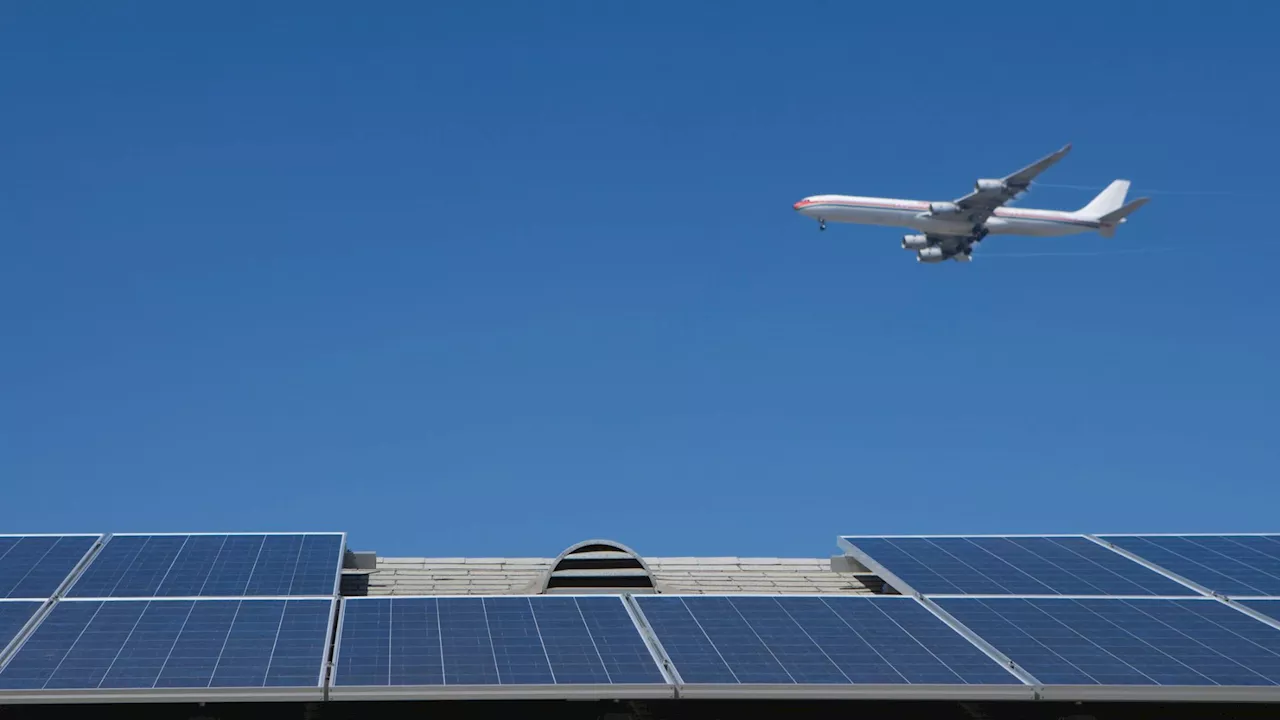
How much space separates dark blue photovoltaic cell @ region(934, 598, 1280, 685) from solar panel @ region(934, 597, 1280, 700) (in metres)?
0.02

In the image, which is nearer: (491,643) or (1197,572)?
(491,643)

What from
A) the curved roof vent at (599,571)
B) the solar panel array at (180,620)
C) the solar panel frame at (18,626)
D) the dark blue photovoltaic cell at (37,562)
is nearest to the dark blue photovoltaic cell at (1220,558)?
the curved roof vent at (599,571)

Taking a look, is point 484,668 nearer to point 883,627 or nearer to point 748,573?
point 883,627

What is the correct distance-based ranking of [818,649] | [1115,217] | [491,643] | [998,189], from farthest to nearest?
[1115,217], [998,189], [818,649], [491,643]

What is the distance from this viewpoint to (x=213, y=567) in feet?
92.2

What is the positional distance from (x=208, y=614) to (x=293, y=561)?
156 inches

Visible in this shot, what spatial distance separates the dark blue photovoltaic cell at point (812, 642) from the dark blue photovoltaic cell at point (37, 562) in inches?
410

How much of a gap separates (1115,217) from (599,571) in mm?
65078

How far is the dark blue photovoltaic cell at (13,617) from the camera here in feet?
74.7

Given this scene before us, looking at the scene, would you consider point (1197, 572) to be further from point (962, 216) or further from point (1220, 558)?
point (962, 216)

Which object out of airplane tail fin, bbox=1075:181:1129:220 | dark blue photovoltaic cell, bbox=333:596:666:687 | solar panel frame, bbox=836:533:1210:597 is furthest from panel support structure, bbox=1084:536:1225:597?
airplane tail fin, bbox=1075:181:1129:220

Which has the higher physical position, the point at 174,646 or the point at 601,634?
the point at 601,634

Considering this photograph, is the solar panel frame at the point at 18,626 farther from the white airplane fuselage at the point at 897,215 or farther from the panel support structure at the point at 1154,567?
the white airplane fuselage at the point at 897,215

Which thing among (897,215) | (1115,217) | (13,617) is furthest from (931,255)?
(13,617)
